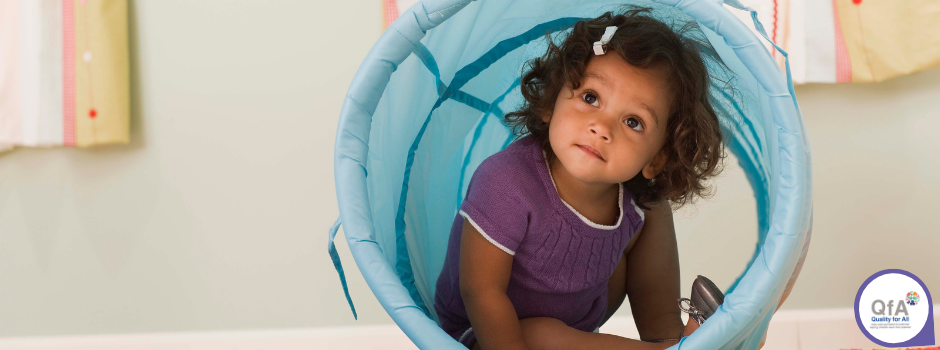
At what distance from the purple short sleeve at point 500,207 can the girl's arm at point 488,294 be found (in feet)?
0.04

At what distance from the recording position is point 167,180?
4.85 ft

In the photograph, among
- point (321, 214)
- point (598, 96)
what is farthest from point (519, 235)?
point (321, 214)

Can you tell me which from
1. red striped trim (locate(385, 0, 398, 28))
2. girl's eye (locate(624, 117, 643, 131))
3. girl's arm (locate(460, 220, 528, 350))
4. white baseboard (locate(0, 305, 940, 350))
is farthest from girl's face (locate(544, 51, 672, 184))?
white baseboard (locate(0, 305, 940, 350))

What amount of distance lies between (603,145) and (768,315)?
0.93 feet

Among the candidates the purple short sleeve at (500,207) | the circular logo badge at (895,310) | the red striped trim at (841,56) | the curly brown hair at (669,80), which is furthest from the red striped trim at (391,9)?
the circular logo badge at (895,310)

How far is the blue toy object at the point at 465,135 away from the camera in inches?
28.1

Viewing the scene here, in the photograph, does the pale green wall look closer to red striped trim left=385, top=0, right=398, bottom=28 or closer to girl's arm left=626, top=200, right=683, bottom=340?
red striped trim left=385, top=0, right=398, bottom=28

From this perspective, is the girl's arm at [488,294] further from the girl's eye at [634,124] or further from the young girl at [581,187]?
the girl's eye at [634,124]

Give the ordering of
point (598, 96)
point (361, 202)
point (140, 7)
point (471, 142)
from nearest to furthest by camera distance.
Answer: point (361, 202), point (598, 96), point (471, 142), point (140, 7)

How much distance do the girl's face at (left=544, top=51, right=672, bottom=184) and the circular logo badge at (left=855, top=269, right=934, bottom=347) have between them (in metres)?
0.92

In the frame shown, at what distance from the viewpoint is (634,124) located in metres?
0.90

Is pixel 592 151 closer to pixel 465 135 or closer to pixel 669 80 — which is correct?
pixel 669 80

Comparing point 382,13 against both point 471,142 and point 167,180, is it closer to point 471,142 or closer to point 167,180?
point 471,142

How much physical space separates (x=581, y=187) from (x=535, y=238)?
104mm
